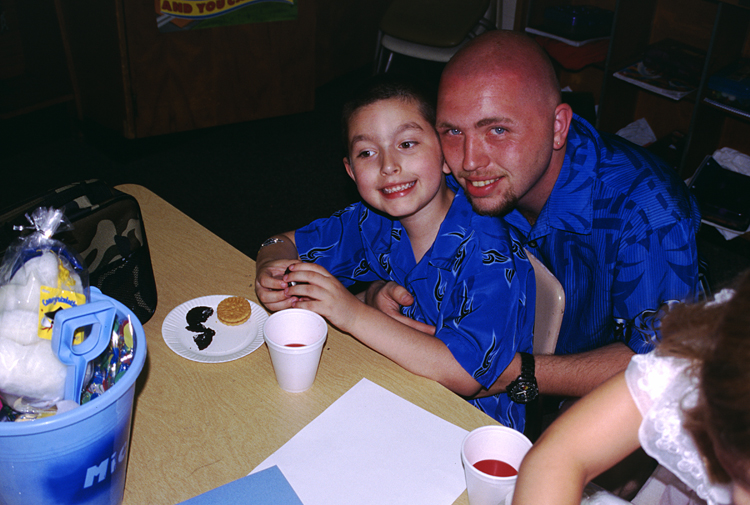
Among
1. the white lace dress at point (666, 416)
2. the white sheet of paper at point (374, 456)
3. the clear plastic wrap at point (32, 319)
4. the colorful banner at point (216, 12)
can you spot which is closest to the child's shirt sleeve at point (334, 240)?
the white sheet of paper at point (374, 456)

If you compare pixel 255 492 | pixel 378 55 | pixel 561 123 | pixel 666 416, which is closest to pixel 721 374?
pixel 666 416

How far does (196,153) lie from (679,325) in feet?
10.7

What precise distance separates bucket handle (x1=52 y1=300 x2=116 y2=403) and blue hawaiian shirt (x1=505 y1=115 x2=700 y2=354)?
999mm

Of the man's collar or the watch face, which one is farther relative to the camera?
the man's collar

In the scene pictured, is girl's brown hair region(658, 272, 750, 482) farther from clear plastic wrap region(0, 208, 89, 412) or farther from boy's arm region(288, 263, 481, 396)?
clear plastic wrap region(0, 208, 89, 412)

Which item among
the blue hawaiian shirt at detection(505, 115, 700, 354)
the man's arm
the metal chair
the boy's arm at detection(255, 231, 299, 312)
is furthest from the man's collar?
the metal chair

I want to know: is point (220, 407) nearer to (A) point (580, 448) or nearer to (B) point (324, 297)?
(B) point (324, 297)

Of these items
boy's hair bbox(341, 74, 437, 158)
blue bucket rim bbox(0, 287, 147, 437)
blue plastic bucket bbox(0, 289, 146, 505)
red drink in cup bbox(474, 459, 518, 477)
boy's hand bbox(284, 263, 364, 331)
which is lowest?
red drink in cup bbox(474, 459, 518, 477)

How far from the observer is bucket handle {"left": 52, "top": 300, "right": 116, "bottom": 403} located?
0.68 meters

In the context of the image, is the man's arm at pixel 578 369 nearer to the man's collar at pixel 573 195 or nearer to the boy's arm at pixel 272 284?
the man's collar at pixel 573 195

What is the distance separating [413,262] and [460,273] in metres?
0.19

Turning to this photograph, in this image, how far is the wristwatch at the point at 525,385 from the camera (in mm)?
1220

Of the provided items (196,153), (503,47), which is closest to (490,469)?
(503,47)

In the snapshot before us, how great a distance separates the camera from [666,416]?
2.40 feet
